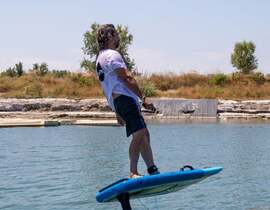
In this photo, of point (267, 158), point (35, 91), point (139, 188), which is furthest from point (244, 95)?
point (139, 188)

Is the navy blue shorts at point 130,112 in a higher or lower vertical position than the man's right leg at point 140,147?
higher

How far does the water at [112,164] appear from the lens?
1241 cm

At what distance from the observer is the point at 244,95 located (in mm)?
55125

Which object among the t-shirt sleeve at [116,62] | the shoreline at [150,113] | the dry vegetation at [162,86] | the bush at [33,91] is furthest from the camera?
the dry vegetation at [162,86]

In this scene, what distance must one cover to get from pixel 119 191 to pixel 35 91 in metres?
48.6

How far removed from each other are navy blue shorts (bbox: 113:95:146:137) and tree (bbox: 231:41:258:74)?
211 ft

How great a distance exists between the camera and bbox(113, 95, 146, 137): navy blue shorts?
25.0ft

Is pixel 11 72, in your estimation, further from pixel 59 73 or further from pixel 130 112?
pixel 130 112

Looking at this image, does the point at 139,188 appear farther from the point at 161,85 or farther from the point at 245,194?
the point at 161,85

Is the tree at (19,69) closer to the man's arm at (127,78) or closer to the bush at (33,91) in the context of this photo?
the bush at (33,91)

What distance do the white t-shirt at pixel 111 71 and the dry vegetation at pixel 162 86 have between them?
44738 millimetres

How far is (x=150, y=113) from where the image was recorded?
48094 millimetres

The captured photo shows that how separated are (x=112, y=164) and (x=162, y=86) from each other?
39.6m

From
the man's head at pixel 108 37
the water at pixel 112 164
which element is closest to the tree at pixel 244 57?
the water at pixel 112 164
